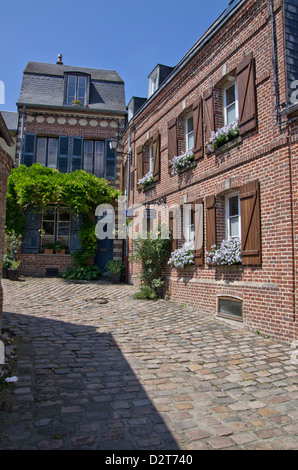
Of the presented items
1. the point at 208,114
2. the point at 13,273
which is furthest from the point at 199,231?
the point at 13,273

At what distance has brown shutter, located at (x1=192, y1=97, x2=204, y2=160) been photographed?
827 centimetres

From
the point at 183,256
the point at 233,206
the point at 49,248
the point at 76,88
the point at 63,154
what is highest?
the point at 76,88

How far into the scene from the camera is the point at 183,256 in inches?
335

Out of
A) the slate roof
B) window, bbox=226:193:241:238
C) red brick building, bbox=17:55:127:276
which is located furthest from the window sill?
the slate roof

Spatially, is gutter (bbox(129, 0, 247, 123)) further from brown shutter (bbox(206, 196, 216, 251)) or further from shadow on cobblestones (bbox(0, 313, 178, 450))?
shadow on cobblestones (bbox(0, 313, 178, 450))

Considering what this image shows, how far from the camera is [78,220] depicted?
14398 millimetres

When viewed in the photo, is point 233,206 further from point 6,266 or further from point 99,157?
point 99,157

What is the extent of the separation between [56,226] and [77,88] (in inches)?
267

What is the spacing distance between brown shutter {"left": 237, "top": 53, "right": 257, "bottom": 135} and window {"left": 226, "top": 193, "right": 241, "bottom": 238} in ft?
4.65

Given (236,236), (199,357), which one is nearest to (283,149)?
(236,236)

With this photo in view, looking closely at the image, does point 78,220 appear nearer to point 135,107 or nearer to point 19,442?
point 135,107

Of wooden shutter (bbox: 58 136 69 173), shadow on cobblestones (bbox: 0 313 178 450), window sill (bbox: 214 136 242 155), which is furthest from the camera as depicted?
wooden shutter (bbox: 58 136 69 173)

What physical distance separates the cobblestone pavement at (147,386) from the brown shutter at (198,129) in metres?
4.00

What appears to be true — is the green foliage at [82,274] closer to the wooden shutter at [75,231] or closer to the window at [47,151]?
the wooden shutter at [75,231]
